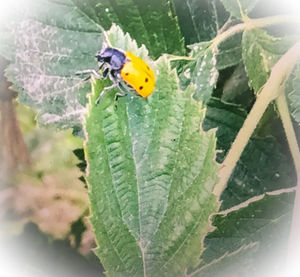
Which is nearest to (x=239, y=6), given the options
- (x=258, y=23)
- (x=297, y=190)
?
(x=258, y=23)

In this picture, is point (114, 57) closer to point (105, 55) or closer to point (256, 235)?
point (105, 55)

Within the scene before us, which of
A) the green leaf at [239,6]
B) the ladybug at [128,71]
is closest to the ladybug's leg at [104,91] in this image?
the ladybug at [128,71]

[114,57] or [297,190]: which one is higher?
[114,57]

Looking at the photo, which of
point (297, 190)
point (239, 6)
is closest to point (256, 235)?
point (297, 190)

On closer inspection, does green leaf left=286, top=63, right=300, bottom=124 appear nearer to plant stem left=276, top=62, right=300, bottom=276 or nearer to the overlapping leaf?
plant stem left=276, top=62, right=300, bottom=276

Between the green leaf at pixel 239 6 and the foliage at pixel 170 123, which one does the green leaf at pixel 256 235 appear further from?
the green leaf at pixel 239 6
